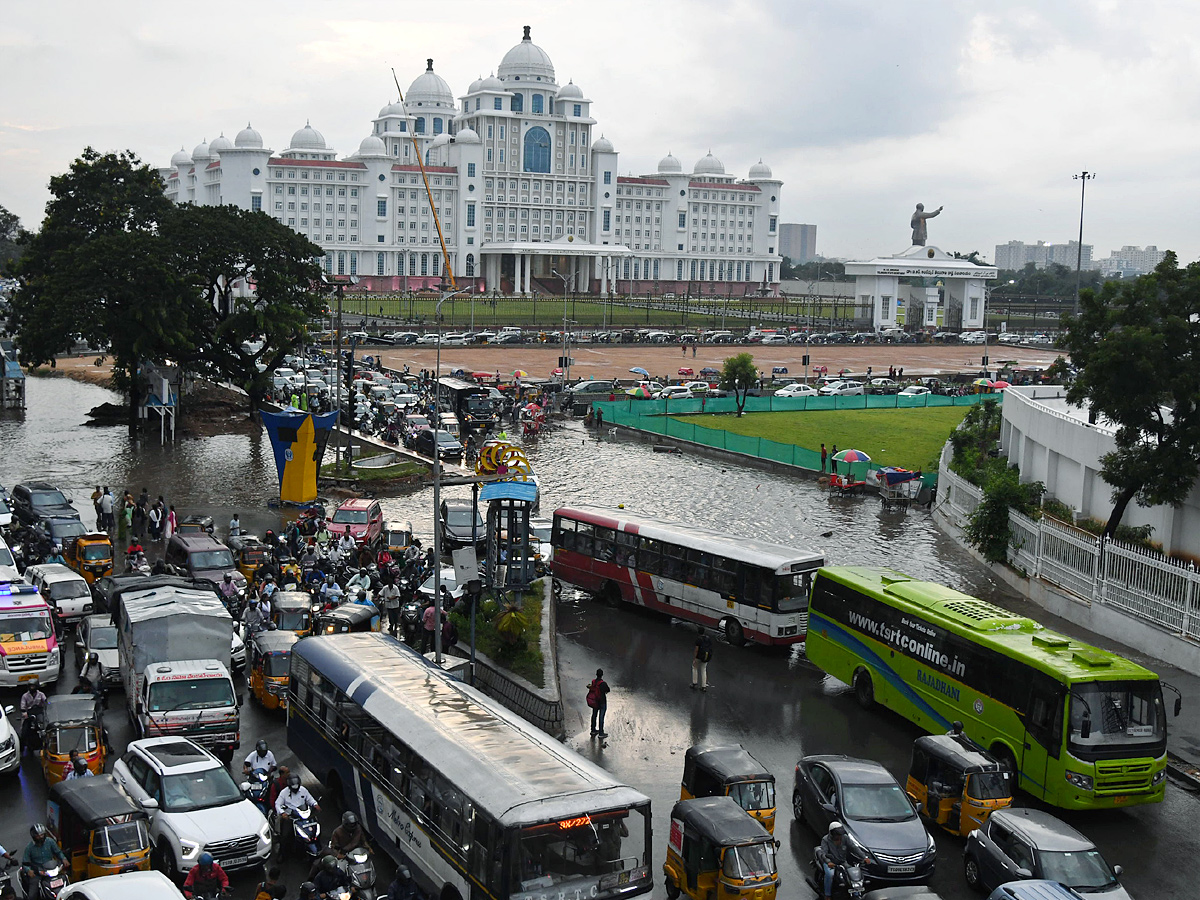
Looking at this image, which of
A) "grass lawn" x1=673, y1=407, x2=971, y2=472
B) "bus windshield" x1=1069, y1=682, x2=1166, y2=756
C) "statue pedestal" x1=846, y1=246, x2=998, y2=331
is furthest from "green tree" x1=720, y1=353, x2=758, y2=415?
"statue pedestal" x1=846, y1=246, x2=998, y2=331

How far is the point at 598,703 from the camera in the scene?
1788 cm

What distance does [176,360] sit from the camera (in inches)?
1928

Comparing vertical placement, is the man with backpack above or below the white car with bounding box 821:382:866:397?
below

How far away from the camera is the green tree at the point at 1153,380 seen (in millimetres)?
24578

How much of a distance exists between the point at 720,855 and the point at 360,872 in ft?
11.9

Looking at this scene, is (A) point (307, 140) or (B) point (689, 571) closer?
(B) point (689, 571)

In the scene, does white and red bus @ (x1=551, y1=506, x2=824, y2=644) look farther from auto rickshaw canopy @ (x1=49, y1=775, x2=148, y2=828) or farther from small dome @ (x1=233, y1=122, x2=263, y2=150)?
small dome @ (x1=233, y1=122, x2=263, y2=150)

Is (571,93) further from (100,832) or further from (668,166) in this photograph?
(100,832)

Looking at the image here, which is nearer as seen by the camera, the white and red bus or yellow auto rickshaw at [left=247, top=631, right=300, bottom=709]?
yellow auto rickshaw at [left=247, top=631, right=300, bottom=709]

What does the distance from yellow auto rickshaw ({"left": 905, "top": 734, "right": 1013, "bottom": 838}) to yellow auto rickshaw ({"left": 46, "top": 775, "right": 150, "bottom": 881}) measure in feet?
29.8

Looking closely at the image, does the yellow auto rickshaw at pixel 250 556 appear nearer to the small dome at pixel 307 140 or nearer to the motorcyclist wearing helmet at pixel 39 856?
the motorcyclist wearing helmet at pixel 39 856

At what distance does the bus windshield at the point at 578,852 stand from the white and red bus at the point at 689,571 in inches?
439

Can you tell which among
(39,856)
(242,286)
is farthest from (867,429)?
(39,856)

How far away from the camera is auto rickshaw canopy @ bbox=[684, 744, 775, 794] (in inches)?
558
